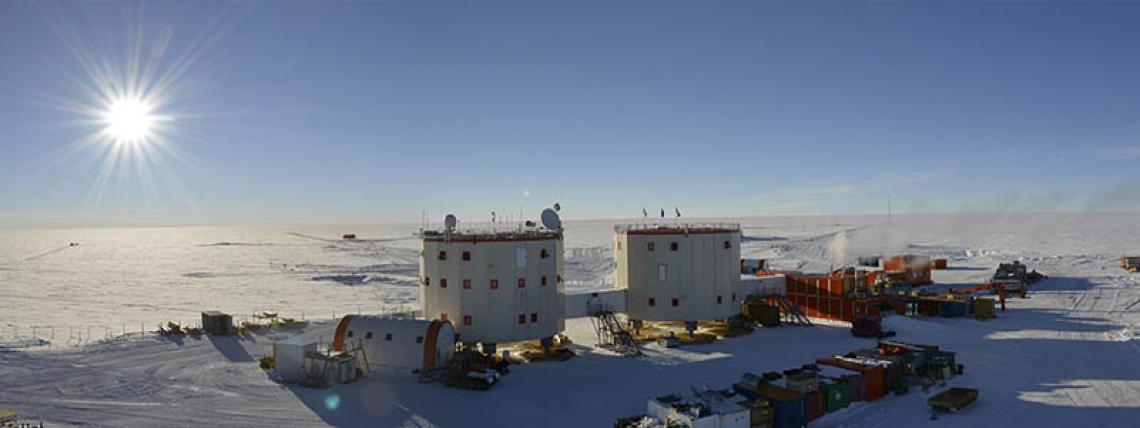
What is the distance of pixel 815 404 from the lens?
22.5m

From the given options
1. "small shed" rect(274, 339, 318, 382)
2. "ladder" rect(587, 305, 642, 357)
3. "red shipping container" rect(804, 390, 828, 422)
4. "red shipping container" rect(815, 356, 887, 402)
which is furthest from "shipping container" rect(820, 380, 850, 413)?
"small shed" rect(274, 339, 318, 382)

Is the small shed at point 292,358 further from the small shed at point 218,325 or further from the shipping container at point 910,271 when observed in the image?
the shipping container at point 910,271

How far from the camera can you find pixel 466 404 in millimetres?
24219

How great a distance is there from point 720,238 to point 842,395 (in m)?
15.9

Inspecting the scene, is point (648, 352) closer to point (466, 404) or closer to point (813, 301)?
point (466, 404)

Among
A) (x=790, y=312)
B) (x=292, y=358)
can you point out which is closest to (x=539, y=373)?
(x=292, y=358)

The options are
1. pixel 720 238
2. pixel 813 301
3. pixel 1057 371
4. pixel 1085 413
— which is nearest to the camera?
pixel 1085 413

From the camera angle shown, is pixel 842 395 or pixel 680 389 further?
pixel 680 389

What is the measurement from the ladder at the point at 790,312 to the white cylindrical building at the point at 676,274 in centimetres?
473

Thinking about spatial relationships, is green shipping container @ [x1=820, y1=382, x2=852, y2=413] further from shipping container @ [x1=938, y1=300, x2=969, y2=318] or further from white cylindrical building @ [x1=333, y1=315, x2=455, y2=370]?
shipping container @ [x1=938, y1=300, x2=969, y2=318]

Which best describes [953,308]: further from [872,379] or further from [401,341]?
[401,341]

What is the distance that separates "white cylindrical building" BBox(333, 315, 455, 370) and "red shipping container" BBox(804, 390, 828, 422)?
14.4m

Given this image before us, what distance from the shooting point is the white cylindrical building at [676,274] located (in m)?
37.8

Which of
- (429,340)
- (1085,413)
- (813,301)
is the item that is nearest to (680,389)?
(429,340)
